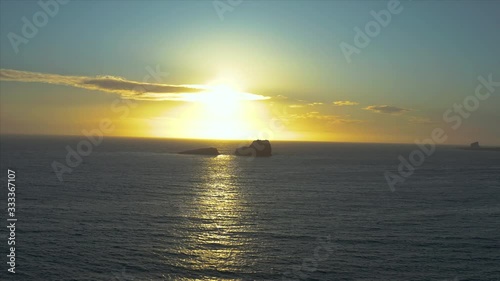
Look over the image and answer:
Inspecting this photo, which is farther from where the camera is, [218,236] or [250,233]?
[250,233]

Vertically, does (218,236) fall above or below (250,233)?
below

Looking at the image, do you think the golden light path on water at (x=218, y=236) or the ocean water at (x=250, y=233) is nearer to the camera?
the ocean water at (x=250, y=233)

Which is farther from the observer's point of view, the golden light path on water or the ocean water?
the golden light path on water

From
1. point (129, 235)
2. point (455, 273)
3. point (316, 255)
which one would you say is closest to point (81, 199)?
point (129, 235)

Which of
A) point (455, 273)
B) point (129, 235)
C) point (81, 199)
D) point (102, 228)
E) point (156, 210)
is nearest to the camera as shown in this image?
point (455, 273)

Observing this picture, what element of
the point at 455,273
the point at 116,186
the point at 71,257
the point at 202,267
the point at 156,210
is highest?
the point at 116,186

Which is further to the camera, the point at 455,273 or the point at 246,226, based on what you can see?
the point at 246,226

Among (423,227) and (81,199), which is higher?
(81,199)

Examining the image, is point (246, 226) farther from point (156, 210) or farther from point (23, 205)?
point (23, 205)
